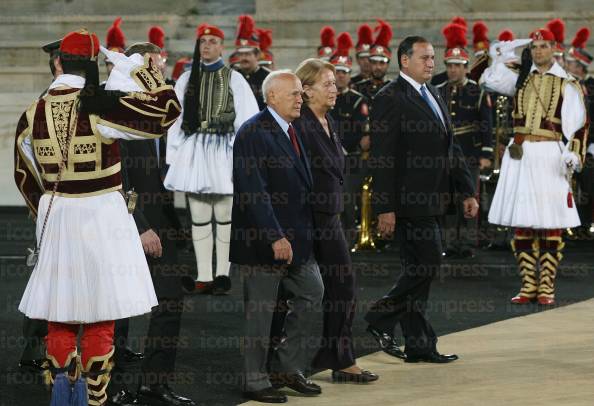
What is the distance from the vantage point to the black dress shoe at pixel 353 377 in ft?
26.2

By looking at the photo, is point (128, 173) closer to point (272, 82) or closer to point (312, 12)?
point (272, 82)

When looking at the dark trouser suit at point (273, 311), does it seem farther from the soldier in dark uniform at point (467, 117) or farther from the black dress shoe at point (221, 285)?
the soldier in dark uniform at point (467, 117)

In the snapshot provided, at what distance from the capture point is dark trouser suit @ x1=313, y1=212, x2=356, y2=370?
7895 millimetres

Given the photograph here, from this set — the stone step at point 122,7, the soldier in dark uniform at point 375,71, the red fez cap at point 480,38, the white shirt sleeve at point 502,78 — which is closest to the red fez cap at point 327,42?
the soldier in dark uniform at point 375,71

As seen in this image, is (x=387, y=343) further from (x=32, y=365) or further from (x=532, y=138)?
(x=532, y=138)

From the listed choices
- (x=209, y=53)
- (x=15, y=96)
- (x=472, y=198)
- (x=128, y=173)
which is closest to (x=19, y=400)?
(x=128, y=173)

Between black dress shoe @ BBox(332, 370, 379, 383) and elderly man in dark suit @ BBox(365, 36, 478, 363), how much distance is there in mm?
629

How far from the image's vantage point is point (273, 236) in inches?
293

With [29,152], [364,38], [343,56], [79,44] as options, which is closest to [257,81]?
[343,56]

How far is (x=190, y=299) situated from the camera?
11039 mm

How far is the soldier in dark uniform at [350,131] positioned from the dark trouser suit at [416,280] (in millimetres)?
5463

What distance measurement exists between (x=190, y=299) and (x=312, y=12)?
9.02 meters

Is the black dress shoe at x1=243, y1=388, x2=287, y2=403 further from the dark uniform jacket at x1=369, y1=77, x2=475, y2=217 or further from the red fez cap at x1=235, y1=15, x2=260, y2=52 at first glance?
the red fez cap at x1=235, y1=15, x2=260, y2=52

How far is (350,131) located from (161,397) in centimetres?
730
